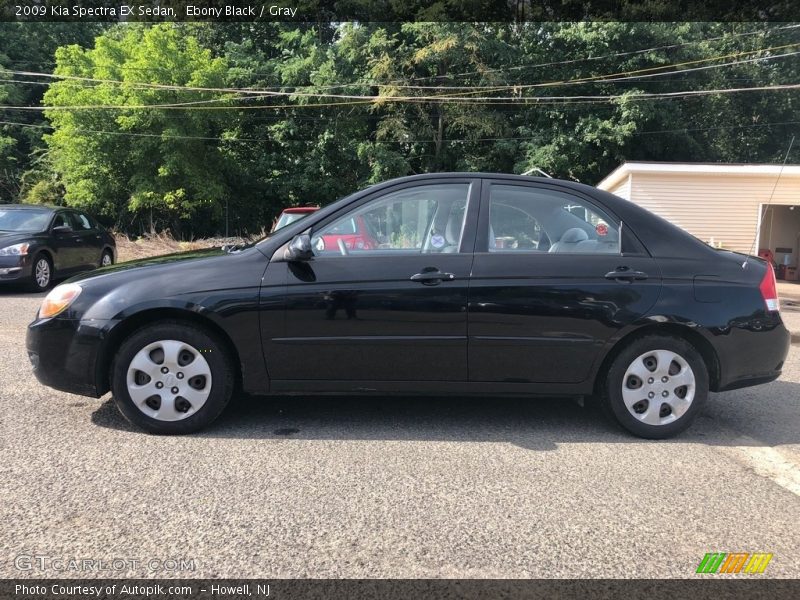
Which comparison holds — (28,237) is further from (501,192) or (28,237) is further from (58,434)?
(501,192)

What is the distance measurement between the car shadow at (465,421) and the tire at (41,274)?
7.13m

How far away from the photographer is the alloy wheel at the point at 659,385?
13.3 ft

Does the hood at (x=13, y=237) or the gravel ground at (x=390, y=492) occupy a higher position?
the hood at (x=13, y=237)

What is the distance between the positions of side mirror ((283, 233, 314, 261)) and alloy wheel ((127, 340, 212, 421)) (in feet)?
2.82

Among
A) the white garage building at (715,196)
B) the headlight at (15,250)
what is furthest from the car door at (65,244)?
the white garage building at (715,196)

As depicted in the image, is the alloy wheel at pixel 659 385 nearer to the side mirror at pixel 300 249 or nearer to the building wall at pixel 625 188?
→ the side mirror at pixel 300 249

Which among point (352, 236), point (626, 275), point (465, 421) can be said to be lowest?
point (465, 421)

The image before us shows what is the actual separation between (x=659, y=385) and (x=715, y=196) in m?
17.1

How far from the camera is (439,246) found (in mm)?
4145

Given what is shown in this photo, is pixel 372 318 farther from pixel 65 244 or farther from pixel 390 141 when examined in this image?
pixel 390 141

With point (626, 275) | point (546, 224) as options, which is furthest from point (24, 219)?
point (626, 275)

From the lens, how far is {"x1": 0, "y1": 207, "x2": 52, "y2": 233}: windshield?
35.3ft
